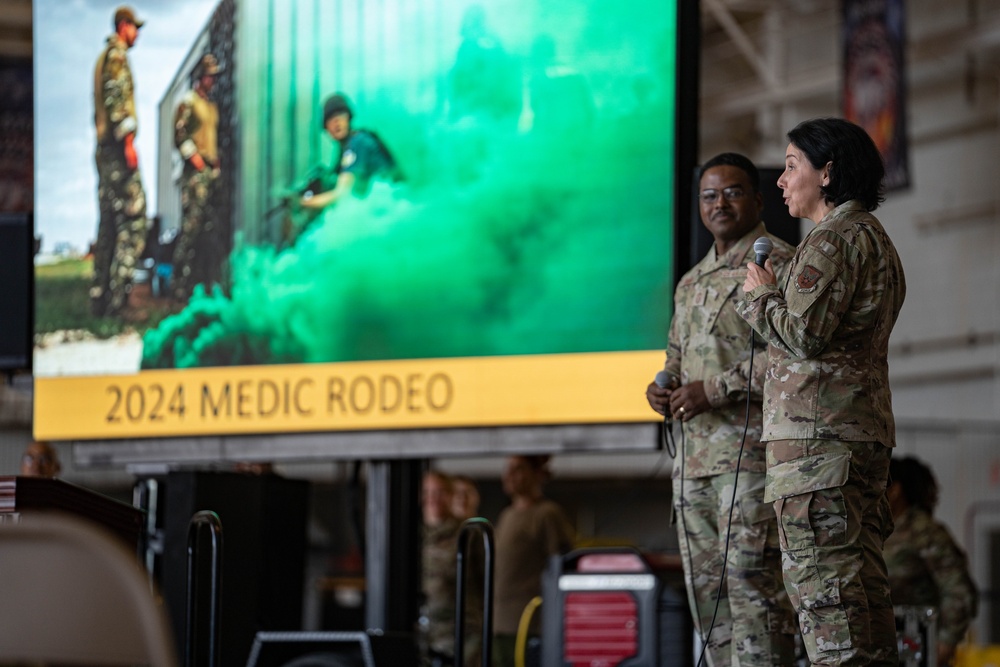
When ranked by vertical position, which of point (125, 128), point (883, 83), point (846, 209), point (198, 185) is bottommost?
point (846, 209)

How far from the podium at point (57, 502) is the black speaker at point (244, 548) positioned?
5.12ft

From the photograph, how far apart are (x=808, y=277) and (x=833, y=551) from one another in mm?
618

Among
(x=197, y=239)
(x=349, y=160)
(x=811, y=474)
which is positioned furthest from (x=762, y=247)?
(x=197, y=239)

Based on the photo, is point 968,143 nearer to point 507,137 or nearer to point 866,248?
point 507,137

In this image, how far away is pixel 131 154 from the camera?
625 centimetres

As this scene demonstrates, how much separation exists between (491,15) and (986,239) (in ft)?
37.4

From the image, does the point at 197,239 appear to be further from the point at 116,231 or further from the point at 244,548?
the point at 244,548

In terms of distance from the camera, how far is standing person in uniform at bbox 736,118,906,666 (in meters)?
3.15

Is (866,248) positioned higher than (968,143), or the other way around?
(968,143)

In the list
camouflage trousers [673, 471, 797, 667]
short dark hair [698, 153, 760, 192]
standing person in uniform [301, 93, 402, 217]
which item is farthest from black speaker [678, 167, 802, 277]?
standing person in uniform [301, 93, 402, 217]

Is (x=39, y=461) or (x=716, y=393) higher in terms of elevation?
(x=716, y=393)

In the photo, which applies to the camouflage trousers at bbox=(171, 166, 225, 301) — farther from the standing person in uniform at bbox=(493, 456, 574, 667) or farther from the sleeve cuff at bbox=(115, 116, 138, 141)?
the standing person in uniform at bbox=(493, 456, 574, 667)

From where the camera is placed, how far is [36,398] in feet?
20.3

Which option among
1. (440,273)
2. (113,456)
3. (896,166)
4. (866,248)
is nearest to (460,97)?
(440,273)
